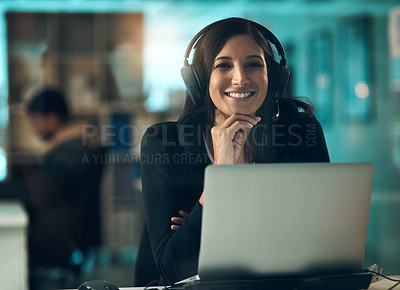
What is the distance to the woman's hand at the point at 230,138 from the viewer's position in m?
1.35

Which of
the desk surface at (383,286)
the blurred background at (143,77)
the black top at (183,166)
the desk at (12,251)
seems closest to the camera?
the desk surface at (383,286)

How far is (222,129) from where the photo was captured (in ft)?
4.47

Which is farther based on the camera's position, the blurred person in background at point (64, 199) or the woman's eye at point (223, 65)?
the blurred person in background at point (64, 199)

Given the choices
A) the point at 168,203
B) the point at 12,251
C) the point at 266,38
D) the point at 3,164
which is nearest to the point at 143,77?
the point at 3,164

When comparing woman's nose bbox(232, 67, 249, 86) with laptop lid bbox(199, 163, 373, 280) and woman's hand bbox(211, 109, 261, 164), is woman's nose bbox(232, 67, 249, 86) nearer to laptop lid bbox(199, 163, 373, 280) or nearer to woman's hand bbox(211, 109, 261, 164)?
woman's hand bbox(211, 109, 261, 164)

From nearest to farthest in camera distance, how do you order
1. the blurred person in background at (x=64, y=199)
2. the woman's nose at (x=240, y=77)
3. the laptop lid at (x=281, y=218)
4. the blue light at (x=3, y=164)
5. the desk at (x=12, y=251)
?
1. the laptop lid at (x=281, y=218)
2. the woman's nose at (x=240, y=77)
3. the desk at (x=12, y=251)
4. the blurred person in background at (x=64, y=199)
5. the blue light at (x=3, y=164)

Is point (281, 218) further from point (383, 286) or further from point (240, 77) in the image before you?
point (240, 77)

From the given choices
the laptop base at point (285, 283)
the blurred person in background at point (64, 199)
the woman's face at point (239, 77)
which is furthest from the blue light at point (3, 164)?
the laptop base at point (285, 283)

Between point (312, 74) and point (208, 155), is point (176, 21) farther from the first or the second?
point (208, 155)

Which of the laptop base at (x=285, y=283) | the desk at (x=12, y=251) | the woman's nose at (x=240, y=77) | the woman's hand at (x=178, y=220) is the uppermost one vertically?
the woman's nose at (x=240, y=77)

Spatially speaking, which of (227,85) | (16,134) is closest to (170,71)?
(16,134)

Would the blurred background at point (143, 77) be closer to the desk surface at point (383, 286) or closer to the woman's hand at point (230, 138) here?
the woman's hand at point (230, 138)

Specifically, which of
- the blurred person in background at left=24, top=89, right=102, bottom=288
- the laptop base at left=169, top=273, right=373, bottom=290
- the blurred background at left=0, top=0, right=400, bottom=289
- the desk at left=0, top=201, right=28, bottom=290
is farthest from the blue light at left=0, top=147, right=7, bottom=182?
the laptop base at left=169, top=273, right=373, bottom=290

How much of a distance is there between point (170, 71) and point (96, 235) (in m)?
1.51
